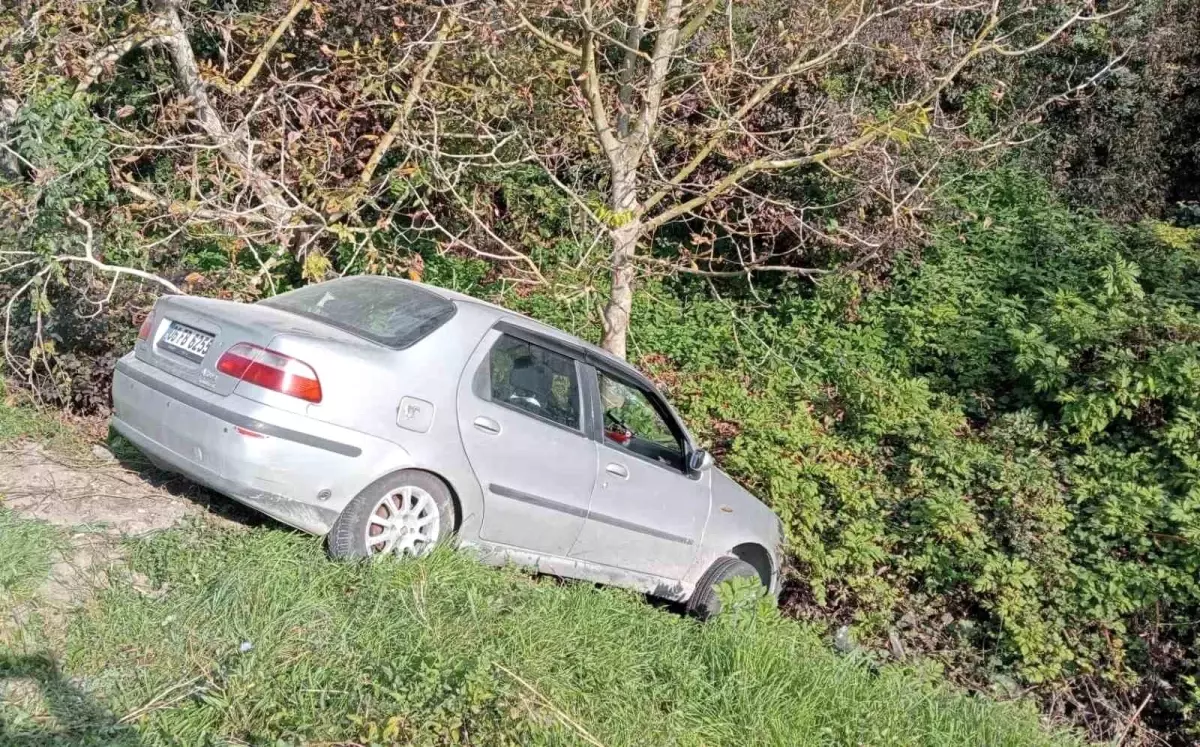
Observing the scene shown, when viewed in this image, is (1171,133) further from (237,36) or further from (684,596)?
(237,36)

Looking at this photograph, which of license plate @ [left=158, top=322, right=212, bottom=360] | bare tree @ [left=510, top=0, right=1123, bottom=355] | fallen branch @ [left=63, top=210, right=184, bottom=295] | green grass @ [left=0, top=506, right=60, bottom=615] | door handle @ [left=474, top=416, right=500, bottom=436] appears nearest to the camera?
green grass @ [left=0, top=506, right=60, bottom=615]

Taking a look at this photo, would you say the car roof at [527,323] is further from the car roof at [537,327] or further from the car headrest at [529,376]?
the car headrest at [529,376]

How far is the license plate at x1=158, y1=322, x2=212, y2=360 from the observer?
4.68 m

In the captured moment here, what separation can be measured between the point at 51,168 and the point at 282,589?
4.60 m

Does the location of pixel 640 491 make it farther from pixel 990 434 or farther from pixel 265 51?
pixel 265 51

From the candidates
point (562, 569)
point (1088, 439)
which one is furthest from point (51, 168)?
point (1088, 439)

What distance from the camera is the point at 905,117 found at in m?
7.37

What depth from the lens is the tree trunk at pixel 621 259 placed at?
25.6 ft

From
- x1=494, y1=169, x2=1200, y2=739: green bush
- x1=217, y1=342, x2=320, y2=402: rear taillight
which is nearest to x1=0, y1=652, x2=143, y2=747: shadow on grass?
x1=217, y1=342, x2=320, y2=402: rear taillight

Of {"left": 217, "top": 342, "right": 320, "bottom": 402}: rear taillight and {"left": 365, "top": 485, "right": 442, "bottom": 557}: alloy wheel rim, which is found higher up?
{"left": 217, "top": 342, "right": 320, "bottom": 402}: rear taillight

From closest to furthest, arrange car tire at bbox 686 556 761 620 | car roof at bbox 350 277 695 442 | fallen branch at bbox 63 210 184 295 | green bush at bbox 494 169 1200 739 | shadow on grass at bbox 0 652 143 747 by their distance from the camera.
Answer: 1. shadow on grass at bbox 0 652 143 747
2. car roof at bbox 350 277 695 442
3. car tire at bbox 686 556 761 620
4. green bush at bbox 494 169 1200 739
5. fallen branch at bbox 63 210 184 295

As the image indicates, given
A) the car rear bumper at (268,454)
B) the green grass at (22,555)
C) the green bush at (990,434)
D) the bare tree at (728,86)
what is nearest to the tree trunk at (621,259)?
the bare tree at (728,86)

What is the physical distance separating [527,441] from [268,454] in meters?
1.32

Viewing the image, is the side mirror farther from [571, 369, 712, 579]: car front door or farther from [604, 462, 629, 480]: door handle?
[604, 462, 629, 480]: door handle
